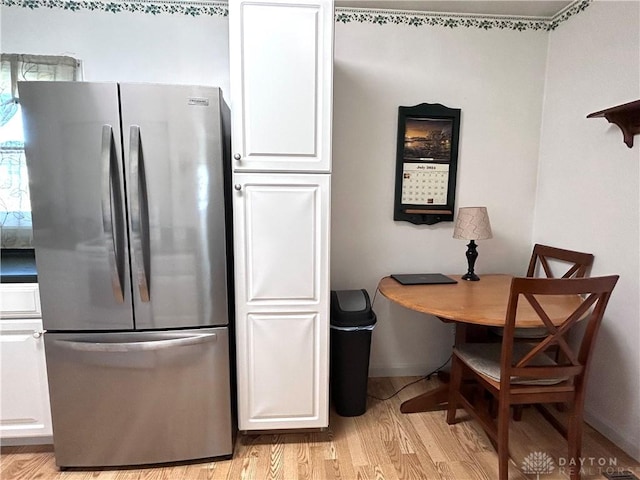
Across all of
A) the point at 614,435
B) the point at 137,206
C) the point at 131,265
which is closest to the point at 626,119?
the point at 614,435

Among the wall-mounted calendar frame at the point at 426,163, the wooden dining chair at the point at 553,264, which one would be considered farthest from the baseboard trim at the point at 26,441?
the wooden dining chair at the point at 553,264

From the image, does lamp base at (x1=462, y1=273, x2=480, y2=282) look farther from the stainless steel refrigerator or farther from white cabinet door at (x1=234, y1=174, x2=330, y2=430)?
the stainless steel refrigerator

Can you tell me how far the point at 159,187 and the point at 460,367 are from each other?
1.78m

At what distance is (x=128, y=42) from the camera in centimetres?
205

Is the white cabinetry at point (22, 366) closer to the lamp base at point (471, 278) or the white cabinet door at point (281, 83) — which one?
the white cabinet door at point (281, 83)

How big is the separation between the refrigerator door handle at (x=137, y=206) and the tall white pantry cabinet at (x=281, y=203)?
0.39 metres

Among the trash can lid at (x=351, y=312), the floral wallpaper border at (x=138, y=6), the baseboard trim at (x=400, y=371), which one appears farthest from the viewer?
the baseboard trim at (x=400, y=371)

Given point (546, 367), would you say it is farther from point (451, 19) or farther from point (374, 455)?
point (451, 19)

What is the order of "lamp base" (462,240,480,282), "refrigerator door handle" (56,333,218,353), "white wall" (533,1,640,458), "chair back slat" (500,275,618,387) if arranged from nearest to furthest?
"chair back slat" (500,275,618,387) → "refrigerator door handle" (56,333,218,353) → "white wall" (533,1,640,458) → "lamp base" (462,240,480,282)

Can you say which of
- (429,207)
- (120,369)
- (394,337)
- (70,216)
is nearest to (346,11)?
(429,207)

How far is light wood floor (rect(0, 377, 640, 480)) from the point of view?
5.20ft

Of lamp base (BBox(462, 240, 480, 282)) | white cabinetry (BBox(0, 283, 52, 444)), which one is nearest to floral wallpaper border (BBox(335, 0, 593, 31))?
lamp base (BBox(462, 240, 480, 282))

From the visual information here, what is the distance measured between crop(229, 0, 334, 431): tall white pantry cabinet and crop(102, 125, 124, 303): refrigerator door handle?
0.49 metres

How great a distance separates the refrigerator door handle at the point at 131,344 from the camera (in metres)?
1.49
